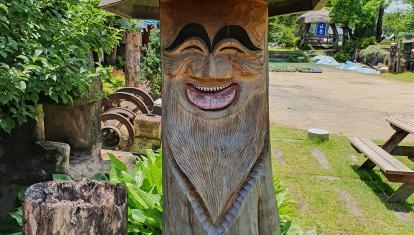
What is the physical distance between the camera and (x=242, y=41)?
79.5 inches

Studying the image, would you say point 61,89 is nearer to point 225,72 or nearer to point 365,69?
point 225,72

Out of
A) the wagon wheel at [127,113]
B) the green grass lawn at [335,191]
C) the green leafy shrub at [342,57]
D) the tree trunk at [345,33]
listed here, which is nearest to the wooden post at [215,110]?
the green grass lawn at [335,191]

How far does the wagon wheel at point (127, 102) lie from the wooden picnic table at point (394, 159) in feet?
11.4

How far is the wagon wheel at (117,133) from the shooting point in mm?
6436

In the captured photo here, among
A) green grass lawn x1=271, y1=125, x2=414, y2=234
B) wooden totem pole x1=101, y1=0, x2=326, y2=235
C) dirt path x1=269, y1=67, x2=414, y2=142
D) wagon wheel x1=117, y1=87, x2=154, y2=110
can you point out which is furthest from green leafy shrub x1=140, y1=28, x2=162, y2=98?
wooden totem pole x1=101, y1=0, x2=326, y2=235

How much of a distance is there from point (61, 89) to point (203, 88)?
110 centimetres

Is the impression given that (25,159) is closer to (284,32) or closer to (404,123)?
(404,123)

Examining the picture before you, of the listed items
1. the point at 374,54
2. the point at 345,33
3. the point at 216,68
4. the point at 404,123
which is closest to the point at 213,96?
the point at 216,68

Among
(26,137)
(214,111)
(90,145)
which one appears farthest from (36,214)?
(90,145)

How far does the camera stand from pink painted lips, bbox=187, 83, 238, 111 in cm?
202

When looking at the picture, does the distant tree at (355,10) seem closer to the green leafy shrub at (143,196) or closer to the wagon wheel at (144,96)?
the wagon wheel at (144,96)

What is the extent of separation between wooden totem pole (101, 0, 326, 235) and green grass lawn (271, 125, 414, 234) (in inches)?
71.4

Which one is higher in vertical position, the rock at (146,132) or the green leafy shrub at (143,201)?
the green leafy shrub at (143,201)

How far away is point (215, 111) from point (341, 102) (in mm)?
10002
